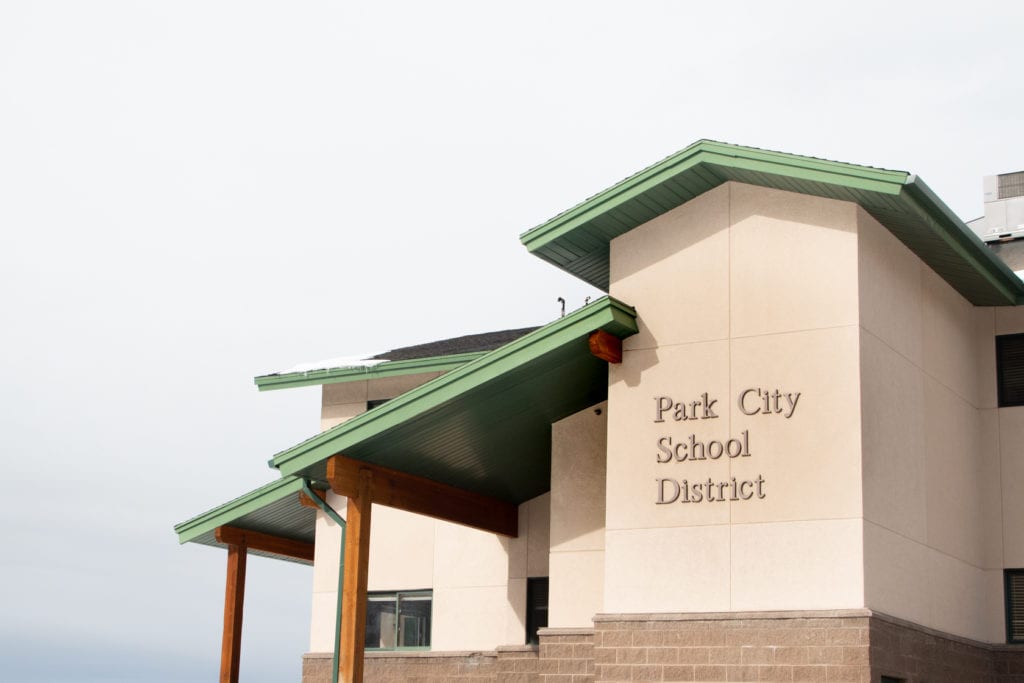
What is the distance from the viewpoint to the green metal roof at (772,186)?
15273 mm

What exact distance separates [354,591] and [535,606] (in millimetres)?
5404

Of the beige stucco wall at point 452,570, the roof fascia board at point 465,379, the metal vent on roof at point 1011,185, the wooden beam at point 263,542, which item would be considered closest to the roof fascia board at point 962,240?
the roof fascia board at point 465,379

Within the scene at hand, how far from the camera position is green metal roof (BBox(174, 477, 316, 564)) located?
73.7 feet

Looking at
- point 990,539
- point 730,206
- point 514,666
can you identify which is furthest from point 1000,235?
point 514,666

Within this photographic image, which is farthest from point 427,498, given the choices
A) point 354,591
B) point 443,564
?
point 443,564

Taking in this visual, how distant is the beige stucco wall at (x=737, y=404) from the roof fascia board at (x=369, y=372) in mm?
6489

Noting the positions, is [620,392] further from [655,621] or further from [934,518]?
[934,518]

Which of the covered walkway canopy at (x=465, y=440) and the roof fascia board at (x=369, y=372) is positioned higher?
the roof fascia board at (x=369, y=372)

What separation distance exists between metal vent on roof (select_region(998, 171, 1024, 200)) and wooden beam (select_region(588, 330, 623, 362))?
460 inches

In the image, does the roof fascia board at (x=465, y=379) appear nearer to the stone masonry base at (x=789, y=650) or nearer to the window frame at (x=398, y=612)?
the stone masonry base at (x=789, y=650)

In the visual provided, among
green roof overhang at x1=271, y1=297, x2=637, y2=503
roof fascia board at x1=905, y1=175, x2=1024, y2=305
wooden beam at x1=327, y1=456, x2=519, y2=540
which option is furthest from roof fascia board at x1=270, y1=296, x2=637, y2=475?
roof fascia board at x1=905, y1=175, x2=1024, y2=305

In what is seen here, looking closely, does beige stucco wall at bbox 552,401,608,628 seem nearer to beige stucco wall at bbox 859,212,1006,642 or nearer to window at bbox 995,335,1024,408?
beige stucco wall at bbox 859,212,1006,642

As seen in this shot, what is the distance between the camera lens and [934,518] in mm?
16797

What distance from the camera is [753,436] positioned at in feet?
51.0
